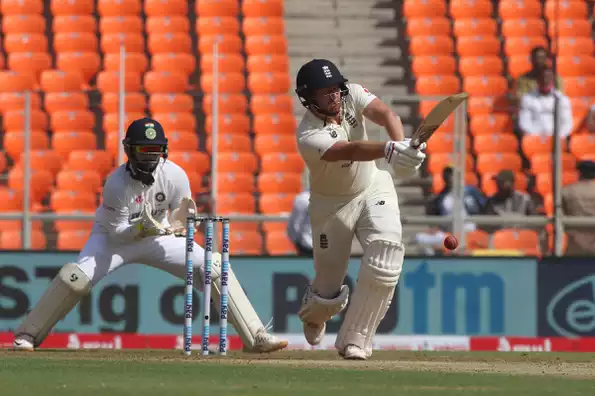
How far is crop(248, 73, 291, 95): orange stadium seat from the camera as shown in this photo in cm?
1706

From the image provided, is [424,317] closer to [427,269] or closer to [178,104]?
[427,269]

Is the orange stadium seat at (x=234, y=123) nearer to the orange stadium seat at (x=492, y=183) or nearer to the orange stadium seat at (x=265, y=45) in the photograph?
the orange stadium seat at (x=492, y=183)

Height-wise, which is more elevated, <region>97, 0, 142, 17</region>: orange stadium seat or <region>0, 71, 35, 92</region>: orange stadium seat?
<region>97, 0, 142, 17</region>: orange stadium seat

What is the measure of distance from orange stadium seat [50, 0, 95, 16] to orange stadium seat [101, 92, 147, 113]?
409 cm

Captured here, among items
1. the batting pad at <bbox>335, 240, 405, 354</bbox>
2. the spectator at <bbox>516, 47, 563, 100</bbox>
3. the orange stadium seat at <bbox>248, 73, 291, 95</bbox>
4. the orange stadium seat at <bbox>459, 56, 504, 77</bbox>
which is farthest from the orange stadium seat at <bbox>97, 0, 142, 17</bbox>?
the batting pad at <bbox>335, 240, 405, 354</bbox>

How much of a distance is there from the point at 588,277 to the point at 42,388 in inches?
291

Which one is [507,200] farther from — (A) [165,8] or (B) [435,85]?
(A) [165,8]

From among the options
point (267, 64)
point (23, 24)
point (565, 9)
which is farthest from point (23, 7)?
point (565, 9)

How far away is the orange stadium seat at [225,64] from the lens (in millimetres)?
17188

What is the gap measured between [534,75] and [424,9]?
2.54 m

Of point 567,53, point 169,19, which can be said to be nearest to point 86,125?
point 169,19

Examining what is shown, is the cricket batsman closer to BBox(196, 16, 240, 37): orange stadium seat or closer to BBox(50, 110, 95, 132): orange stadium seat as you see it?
BBox(50, 110, 95, 132): orange stadium seat

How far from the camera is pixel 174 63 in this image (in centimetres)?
1747

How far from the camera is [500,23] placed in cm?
1828
